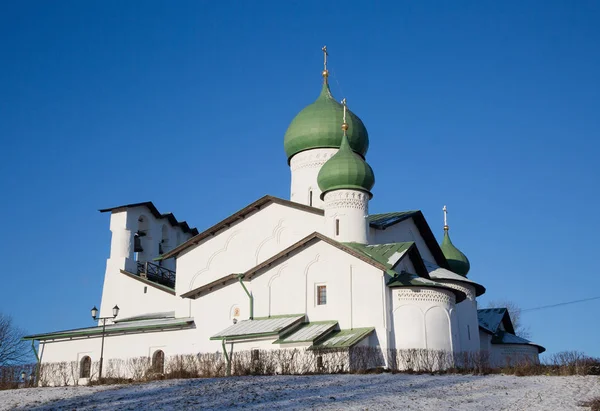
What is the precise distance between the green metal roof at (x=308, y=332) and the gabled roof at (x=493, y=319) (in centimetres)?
903

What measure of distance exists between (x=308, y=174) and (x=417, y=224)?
4.31 meters

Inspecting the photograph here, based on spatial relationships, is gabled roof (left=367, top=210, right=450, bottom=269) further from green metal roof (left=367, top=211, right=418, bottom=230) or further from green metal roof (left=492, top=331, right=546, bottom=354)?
green metal roof (left=492, top=331, right=546, bottom=354)

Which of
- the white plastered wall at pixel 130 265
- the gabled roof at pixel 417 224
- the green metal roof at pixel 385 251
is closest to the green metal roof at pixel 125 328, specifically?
the white plastered wall at pixel 130 265

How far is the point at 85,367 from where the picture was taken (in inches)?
1017

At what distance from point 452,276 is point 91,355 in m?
12.5

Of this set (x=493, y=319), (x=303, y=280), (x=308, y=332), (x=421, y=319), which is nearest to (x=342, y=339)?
(x=308, y=332)

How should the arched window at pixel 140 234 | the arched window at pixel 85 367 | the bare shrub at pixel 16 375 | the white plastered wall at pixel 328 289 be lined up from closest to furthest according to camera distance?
the bare shrub at pixel 16 375 < the white plastered wall at pixel 328 289 < the arched window at pixel 85 367 < the arched window at pixel 140 234

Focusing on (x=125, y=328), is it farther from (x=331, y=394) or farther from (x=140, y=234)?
(x=331, y=394)

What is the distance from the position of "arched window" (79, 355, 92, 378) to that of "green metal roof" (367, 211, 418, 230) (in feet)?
34.9

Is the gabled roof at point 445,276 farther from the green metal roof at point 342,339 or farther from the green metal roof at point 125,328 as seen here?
the green metal roof at point 125,328

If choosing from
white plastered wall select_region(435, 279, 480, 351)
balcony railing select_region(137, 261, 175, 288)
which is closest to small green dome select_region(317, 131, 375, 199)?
white plastered wall select_region(435, 279, 480, 351)

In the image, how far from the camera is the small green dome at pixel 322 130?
27.4m

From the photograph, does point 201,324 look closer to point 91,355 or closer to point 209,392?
point 91,355

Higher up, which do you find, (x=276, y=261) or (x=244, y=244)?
(x=244, y=244)
